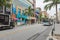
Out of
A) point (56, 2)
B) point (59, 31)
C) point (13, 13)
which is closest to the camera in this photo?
point (59, 31)

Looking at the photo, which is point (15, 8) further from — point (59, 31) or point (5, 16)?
point (59, 31)

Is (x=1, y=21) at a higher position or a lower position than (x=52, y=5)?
lower

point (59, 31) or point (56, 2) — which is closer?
point (59, 31)

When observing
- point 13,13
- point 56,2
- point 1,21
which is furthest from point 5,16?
point 13,13

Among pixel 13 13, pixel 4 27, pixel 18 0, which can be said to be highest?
pixel 18 0

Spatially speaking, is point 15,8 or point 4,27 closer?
point 4,27

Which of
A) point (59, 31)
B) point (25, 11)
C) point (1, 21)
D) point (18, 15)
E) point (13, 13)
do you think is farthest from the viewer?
point (25, 11)

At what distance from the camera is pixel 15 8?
65.0m

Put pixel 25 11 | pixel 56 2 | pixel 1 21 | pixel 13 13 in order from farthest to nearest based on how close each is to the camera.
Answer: pixel 25 11
pixel 13 13
pixel 56 2
pixel 1 21

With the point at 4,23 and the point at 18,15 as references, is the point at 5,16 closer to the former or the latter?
the point at 4,23

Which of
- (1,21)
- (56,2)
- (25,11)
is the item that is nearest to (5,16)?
(1,21)

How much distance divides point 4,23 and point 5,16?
4.74 feet

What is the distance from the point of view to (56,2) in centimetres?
4897

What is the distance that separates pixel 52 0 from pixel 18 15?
70.9 feet
